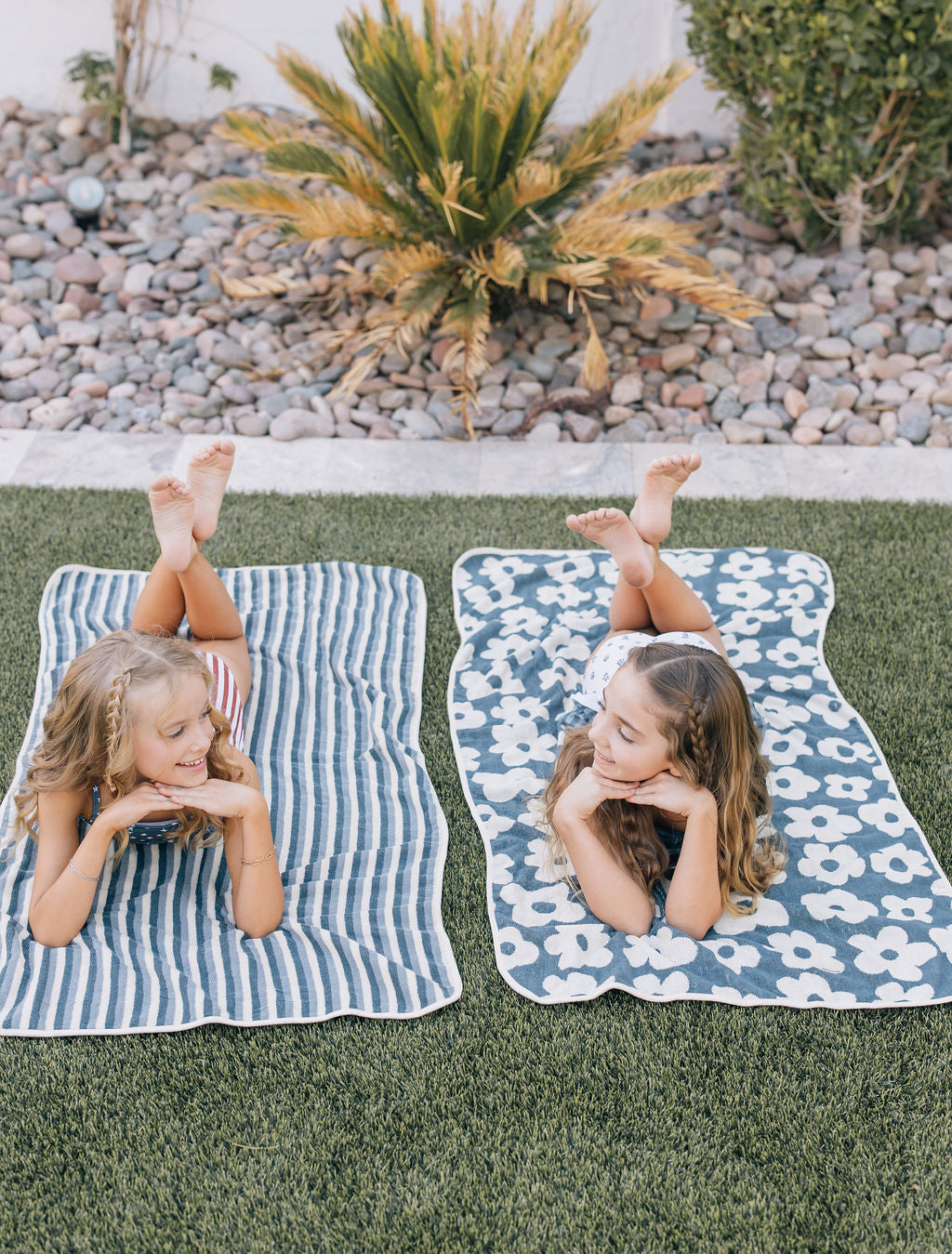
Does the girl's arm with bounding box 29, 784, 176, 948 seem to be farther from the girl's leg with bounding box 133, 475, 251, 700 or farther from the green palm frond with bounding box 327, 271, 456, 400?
the green palm frond with bounding box 327, 271, 456, 400

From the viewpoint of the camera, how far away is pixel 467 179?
4.57 meters

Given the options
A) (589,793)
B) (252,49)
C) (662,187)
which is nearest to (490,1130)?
(589,793)

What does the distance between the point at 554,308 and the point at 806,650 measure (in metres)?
2.40

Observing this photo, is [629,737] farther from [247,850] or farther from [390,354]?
[390,354]

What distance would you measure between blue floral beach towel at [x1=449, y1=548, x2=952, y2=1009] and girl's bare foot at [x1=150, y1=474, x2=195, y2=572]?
89 cm

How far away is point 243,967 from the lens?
2568 millimetres

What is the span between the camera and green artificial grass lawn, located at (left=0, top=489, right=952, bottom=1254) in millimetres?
2119

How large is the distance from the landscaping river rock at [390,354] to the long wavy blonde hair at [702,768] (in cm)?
215

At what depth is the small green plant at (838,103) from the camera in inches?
185

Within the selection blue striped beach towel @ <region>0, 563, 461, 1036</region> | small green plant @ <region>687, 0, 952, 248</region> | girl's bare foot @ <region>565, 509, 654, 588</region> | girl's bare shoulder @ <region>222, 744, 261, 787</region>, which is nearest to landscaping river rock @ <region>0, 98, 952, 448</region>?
small green plant @ <region>687, 0, 952, 248</region>

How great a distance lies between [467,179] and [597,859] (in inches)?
120

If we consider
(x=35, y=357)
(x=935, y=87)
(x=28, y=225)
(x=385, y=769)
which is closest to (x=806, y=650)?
(x=385, y=769)

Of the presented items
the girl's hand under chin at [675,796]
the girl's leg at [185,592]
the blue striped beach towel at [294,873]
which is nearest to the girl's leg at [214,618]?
the girl's leg at [185,592]

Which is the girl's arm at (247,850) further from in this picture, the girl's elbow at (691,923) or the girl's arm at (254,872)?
the girl's elbow at (691,923)
